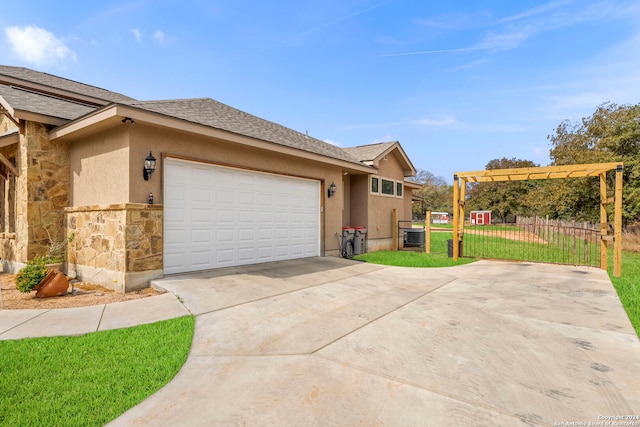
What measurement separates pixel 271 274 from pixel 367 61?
44.7ft

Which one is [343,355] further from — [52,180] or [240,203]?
[52,180]

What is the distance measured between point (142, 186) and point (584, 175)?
40.3 ft

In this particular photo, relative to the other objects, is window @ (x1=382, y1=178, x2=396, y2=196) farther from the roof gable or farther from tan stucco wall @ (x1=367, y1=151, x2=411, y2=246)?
the roof gable

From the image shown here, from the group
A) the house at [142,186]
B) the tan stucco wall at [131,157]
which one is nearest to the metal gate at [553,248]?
the house at [142,186]

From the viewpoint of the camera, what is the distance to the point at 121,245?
6.18 m

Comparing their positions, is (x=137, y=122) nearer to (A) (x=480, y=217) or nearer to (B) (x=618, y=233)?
(B) (x=618, y=233)

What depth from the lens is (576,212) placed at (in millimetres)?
25531

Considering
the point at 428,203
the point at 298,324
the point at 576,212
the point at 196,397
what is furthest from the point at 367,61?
the point at 428,203

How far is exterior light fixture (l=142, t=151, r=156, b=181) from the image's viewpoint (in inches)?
250

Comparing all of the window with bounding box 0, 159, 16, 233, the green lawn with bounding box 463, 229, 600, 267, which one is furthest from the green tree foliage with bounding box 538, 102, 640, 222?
the window with bounding box 0, 159, 16, 233

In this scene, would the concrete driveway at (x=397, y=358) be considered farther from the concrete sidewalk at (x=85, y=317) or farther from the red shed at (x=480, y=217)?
the red shed at (x=480, y=217)

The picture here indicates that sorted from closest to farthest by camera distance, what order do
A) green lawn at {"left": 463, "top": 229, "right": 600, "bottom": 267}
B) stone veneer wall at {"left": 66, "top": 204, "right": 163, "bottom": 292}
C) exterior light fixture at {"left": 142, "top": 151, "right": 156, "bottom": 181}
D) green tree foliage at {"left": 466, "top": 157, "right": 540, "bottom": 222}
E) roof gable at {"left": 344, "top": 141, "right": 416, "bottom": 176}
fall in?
stone veneer wall at {"left": 66, "top": 204, "right": 163, "bottom": 292} → exterior light fixture at {"left": 142, "top": 151, "right": 156, "bottom": 181} → green lawn at {"left": 463, "top": 229, "right": 600, "bottom": 267} → roof gable at {"left": 344, "top": 141, "right": 416, "bottom": 176} → green tree foliage at {"left": 466, "top": 157, "right": 540, "bottom": 222}

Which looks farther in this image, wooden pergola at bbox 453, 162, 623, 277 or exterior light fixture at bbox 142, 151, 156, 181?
wooden pergola at bbox 453, 162, 623, 277

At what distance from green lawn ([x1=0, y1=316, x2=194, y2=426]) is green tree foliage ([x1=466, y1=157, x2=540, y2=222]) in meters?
50.2
